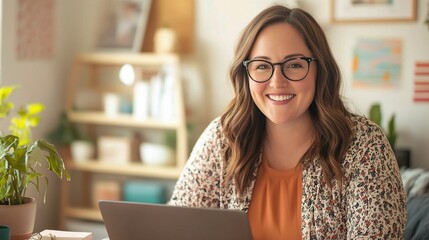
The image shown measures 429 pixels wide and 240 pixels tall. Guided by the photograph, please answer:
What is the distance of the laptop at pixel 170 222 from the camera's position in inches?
69.0

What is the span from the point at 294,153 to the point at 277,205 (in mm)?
171

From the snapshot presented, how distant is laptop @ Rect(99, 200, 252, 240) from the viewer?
→ 175cm

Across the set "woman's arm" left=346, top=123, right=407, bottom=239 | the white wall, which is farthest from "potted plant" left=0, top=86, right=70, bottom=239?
the white wall

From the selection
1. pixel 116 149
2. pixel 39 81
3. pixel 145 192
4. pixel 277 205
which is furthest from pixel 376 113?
pixel 39 81

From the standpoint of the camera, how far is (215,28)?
4383mm

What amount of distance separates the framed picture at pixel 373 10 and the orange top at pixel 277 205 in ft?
6.66

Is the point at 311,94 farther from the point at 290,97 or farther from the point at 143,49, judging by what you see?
the point at 143,49

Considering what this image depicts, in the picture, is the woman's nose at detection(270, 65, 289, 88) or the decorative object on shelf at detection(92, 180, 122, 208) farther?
the decorative object on shelf at detection(92, 180, 122, 208)

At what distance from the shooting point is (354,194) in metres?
2.05

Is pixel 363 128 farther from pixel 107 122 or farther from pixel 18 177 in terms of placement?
pixel 107 122

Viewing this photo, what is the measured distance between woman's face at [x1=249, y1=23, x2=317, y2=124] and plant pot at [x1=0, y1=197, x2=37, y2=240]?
75 centimetres

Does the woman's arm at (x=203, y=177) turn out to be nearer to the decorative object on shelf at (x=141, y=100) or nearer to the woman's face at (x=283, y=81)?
the woman's face at (x=283, y=81)

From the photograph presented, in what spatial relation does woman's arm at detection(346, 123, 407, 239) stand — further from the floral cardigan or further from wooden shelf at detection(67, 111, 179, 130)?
wooden shelf at detection(67, 111, 179, 130)

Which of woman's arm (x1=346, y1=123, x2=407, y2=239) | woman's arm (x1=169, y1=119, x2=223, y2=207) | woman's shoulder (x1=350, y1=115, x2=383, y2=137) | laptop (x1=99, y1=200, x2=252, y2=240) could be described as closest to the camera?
laptop (x1=99, y1=200, x2=252, y2=240)
